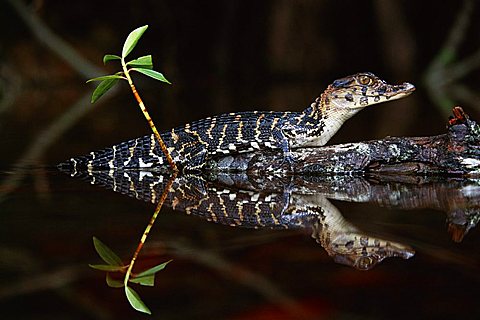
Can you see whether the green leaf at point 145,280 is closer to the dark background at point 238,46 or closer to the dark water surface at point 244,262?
the dark water surface at point 244,262

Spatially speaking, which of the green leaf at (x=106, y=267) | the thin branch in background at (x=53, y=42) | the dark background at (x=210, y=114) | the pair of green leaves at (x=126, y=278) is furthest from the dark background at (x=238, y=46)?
the green leaf at (x=106, y=267)

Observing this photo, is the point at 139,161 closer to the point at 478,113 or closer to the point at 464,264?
the point at 464,264

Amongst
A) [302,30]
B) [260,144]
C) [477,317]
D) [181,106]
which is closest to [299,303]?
[477,317]

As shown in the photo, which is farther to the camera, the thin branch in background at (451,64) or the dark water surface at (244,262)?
the thin branch in background at (451,64)

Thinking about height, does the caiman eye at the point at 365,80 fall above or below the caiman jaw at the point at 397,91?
above

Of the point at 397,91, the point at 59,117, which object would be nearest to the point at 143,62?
the point at 397,91

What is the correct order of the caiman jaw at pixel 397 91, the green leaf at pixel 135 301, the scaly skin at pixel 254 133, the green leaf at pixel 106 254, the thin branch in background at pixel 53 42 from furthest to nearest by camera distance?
the thin branch in background at pixel 53 42 < the scaly skin at pixel 254 133 < the caiman jaw at pixel 397 91 < the green leaf at pixel 106 254 < the green leaf at pixel 135 301
